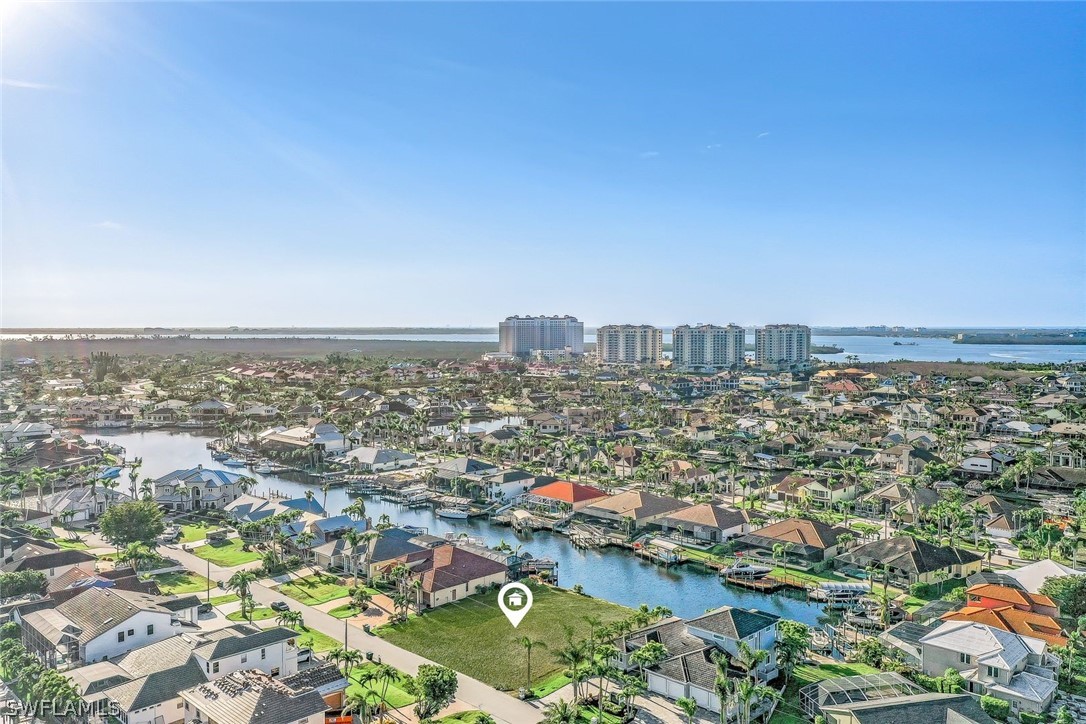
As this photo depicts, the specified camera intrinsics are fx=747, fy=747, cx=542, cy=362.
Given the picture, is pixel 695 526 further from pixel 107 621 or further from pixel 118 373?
pixel 118 373

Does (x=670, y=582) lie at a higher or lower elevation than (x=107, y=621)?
lower

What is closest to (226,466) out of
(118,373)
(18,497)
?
(18,497)

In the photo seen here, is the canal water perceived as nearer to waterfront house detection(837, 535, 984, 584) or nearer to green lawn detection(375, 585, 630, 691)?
green lawn detection(375, 585, 630, 691)

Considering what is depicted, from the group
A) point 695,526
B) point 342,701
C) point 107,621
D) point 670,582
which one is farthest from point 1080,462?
point 107,621

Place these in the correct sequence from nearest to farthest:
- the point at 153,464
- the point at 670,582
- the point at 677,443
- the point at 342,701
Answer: the point at 342,701 → the point at 670,582 → the point at 153,464 → the point at 677,443

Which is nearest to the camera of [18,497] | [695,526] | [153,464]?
[695,526]

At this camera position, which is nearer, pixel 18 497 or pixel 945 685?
pixel 945 685

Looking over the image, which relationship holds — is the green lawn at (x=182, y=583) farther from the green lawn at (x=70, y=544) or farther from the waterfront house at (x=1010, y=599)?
the waterfront house at (x=1010, y=599)
